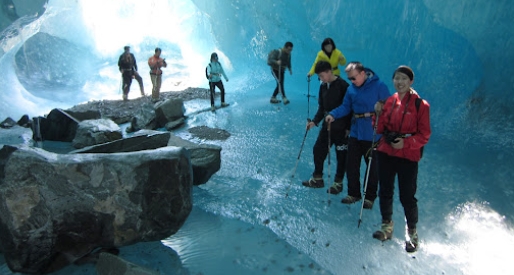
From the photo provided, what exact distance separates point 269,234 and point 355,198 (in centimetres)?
109

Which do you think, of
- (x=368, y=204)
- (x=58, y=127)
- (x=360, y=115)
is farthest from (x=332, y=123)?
(x=58, y=127)

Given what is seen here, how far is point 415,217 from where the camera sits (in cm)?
292

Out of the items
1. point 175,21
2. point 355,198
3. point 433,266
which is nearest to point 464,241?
point 433,266

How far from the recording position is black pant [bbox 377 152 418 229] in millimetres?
2781

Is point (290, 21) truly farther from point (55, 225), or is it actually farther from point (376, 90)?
point (55, 225)

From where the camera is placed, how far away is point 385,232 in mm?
3109

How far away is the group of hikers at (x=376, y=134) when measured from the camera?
268cm

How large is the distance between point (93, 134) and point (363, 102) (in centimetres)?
497

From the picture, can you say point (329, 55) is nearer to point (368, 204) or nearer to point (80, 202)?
point (368, 204)

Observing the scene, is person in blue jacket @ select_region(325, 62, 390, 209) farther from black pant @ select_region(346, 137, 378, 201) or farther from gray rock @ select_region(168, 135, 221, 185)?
gray rock @ select_region(168, 135, 221, 185)

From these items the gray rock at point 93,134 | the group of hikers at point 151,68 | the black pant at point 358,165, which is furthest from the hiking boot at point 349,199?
the group of hikers at point 151,68

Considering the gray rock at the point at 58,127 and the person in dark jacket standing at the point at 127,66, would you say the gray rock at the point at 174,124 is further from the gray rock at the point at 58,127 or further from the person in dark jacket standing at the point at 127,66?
the person in dark jacket standing at the point at 127,66

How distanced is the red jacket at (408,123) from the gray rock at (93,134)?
513 cm

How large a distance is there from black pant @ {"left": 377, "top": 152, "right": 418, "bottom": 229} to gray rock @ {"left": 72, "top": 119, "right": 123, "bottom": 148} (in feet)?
16.6
